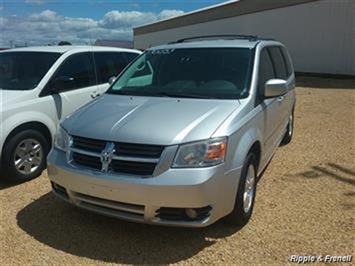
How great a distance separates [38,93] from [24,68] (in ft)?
2.37

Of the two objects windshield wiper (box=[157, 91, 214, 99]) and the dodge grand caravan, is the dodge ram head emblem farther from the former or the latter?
windshield wiper (box=[157, 91, 214, 99])

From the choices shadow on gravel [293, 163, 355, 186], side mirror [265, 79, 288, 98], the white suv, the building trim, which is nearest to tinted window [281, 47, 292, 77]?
shadow on gravel [293, 163, 355, 186]

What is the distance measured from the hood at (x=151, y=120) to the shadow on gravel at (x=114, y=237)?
3.19ft

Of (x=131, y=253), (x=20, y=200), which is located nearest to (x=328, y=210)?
(x=131, y=253)

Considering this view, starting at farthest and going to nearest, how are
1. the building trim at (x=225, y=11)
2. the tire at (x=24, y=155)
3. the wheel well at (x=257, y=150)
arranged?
the building trim at (x=225, y=11) → the tire at (x=24, y=155) → the wheel well at (x=257, y=150)

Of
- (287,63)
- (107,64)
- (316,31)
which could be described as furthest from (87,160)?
(316,31)

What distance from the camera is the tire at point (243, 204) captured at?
13.5ft

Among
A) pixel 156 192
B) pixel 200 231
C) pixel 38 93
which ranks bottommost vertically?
pixel 200 231

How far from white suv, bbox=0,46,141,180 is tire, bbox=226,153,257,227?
2.95 meters

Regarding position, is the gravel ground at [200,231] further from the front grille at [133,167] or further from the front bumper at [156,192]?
the front grille at [133,167]

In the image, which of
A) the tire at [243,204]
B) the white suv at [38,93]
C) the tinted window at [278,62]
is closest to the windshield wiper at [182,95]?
the tire at [243,204]

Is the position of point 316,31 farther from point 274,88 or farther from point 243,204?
point 243,204

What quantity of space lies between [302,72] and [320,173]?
15.2m

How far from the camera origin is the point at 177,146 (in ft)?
12.2
